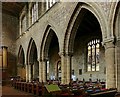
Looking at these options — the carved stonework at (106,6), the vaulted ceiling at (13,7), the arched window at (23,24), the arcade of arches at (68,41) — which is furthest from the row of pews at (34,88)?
the vaulted ceiling at (13,7)

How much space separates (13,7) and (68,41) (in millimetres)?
14560

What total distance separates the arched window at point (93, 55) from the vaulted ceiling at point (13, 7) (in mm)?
9915

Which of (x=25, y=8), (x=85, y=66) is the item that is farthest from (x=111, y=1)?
(x=25, y=8)

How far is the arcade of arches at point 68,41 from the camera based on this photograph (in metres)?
8.42

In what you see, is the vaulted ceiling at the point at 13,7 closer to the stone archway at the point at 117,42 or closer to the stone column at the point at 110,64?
the stone archway at the point at 117,42

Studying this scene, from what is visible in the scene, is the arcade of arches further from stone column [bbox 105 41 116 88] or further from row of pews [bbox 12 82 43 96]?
row of pews [bbox 12 82 43 96]

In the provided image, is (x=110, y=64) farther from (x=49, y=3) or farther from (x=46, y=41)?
(x=49, y=3)

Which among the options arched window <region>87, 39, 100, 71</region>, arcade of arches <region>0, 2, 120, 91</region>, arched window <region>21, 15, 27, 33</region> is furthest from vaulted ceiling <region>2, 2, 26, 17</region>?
arched window <region>87, 39, 100, 71</region>

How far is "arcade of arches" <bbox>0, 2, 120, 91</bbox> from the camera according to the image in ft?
27.6

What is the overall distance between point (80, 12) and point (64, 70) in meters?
3.44

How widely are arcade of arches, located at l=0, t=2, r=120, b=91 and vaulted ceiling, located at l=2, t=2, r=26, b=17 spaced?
284 mm

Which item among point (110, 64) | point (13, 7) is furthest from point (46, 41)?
point (13, 7)

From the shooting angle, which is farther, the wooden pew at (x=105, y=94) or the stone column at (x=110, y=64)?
the stone column at (x=110, y=64)

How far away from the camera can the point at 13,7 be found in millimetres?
24984
